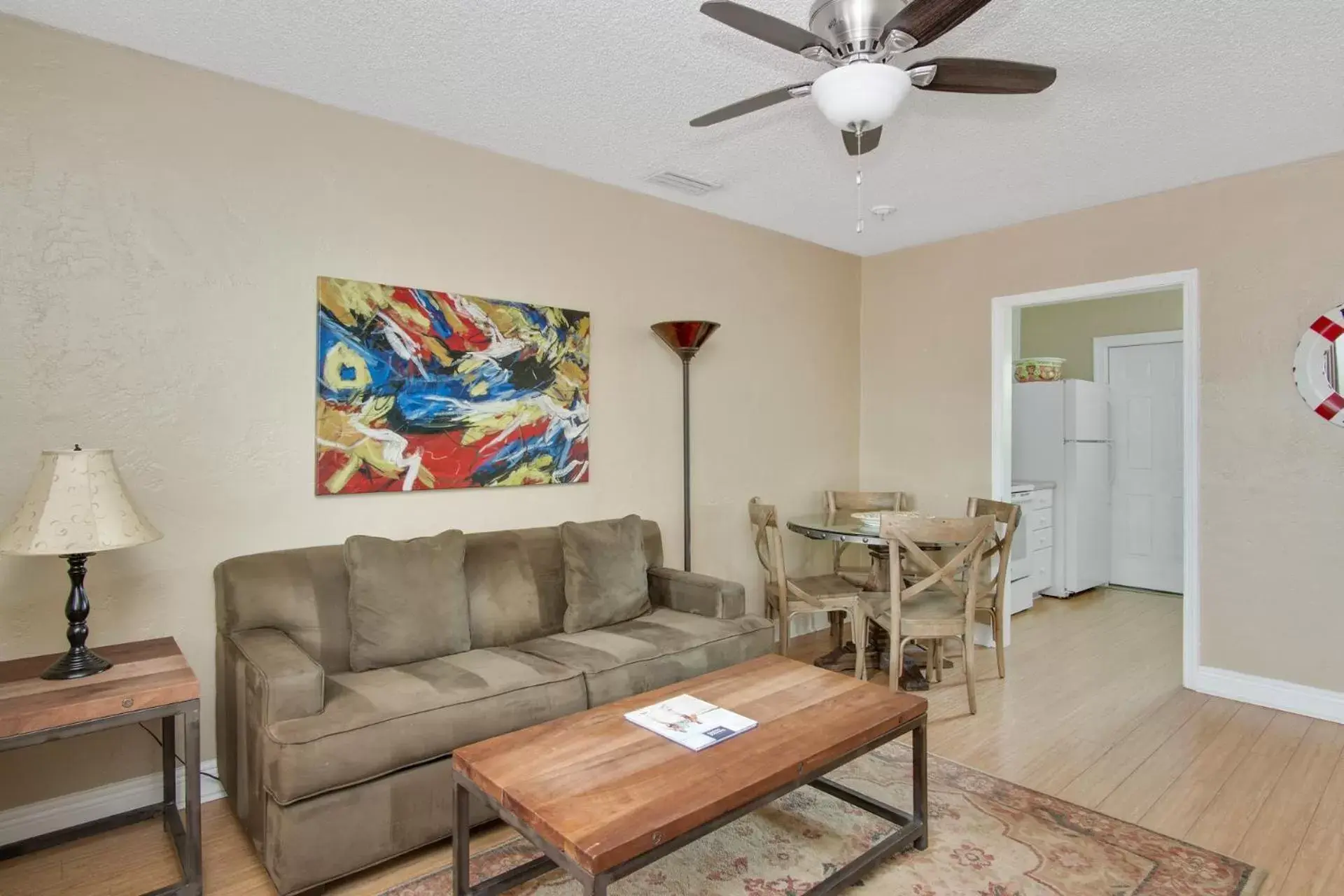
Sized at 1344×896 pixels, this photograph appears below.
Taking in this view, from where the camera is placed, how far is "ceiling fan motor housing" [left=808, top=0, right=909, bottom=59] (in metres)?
1.92

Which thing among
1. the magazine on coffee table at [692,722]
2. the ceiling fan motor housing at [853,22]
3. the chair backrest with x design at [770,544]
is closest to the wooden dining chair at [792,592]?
the chair backrest with x design at [770,544]

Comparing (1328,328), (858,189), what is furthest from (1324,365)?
(858,189)

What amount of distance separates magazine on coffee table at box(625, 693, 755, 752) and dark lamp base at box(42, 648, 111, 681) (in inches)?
58.7

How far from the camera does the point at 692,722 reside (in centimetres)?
210

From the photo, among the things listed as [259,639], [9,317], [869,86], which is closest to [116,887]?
[259,639]

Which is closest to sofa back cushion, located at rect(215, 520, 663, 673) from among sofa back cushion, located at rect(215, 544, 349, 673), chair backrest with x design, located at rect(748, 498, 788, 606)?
sofa back cushion, located at rect(215, 544, 349, 673)

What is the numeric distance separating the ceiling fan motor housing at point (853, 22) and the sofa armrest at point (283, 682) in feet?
7.45

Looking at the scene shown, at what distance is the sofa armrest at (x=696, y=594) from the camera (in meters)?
3.29

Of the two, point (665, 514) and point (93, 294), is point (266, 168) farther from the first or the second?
point (665, 514)

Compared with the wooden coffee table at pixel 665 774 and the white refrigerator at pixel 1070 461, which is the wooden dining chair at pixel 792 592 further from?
the white refrigerator at pixel 1070 461

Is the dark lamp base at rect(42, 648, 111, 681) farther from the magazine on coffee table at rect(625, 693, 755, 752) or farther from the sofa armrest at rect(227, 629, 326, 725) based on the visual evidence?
the magazine on coffee table at rect(625, 693, 755, 752)

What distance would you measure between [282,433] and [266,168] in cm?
98

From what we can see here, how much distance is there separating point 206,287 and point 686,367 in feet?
7.15

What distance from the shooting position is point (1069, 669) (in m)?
4.05
